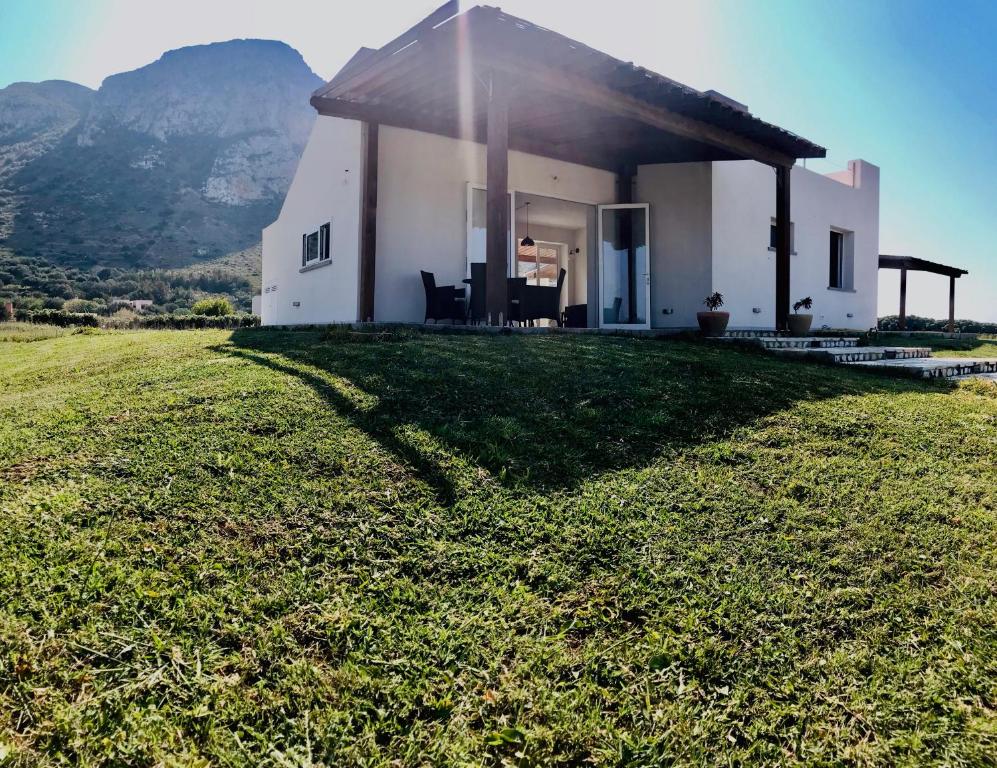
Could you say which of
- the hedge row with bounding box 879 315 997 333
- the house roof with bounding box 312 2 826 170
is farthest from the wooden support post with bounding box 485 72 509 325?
the hedge row with bounding box 879 315 997 333

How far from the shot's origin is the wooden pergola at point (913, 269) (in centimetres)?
1652

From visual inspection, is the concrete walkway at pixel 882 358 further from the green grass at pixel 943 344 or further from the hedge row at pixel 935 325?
the hedge row at pixel 935 325

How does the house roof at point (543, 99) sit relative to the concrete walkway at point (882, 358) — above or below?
above

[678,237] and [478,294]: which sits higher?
[678,237]

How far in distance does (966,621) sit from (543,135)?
31.3 ft

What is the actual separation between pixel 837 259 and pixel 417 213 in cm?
1096

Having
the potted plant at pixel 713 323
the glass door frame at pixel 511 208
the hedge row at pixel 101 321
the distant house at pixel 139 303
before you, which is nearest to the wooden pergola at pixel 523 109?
the glass door frame at pixel 511 208

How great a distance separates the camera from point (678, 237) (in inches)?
438

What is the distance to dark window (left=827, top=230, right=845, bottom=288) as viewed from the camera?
1413cm

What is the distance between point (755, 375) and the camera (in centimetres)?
510

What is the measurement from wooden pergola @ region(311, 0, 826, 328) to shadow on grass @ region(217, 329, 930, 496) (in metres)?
2.24

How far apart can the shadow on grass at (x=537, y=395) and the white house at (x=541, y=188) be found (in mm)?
2246

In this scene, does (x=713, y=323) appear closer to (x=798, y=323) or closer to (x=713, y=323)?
(x=713, y=323)

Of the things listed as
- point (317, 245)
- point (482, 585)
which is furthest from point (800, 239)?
point (482, 585)
